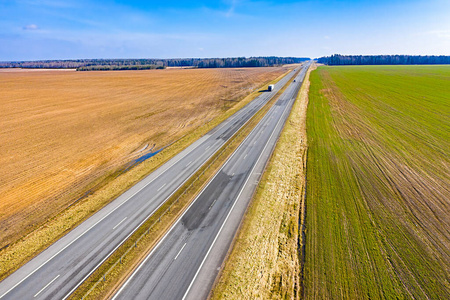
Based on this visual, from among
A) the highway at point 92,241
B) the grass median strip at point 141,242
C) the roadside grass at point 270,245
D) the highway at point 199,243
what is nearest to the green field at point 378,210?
the roadside grass at point 270,245

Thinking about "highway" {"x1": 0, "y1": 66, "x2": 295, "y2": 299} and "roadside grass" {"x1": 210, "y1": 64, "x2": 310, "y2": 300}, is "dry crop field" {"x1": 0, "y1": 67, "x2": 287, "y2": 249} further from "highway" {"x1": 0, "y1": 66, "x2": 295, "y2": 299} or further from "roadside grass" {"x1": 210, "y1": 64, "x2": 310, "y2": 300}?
"roadside grass" {"x1": 210, "y1": 64, "x2": 310, "y2": 300}

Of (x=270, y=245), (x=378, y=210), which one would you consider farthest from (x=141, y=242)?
(x=378, y=210)

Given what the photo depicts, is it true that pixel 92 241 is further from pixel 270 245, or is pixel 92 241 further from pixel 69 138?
pixel 69 138

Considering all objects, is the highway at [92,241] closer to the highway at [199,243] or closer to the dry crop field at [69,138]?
the highway at [199,243]

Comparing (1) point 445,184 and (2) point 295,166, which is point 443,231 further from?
(2) point 295,166

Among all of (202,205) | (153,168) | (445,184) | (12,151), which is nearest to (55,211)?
(153,168)

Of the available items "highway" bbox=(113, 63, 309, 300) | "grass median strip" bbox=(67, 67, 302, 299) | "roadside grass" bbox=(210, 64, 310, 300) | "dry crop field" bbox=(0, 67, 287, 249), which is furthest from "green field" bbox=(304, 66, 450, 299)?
"dry crop field" bbox=(0, 67, 287, 249)
